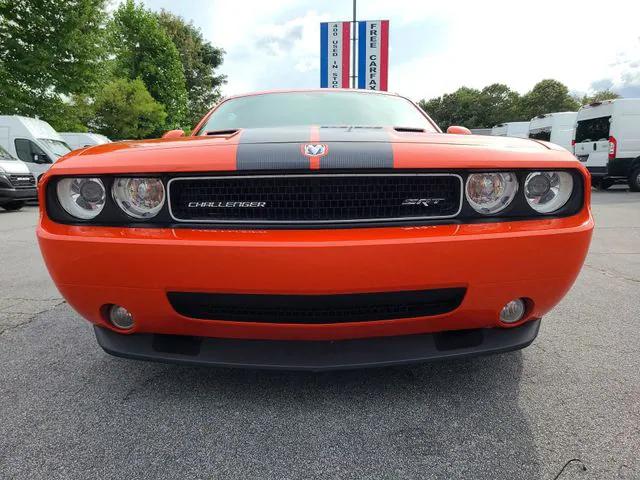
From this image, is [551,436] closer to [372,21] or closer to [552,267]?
[552,267]

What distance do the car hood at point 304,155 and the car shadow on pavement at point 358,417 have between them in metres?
0.94

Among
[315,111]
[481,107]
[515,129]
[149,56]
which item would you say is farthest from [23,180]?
[481,107]

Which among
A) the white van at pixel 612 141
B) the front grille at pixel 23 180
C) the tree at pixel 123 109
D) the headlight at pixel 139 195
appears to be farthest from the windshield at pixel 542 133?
the tree at pixel 123 109

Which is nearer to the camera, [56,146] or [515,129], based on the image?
[56,146]

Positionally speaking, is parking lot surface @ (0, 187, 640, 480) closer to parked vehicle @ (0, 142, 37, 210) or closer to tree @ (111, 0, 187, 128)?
parked vehicle @ (0, 142, 37, 210)

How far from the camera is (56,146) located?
12.4 m

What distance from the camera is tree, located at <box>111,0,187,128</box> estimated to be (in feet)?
94.2

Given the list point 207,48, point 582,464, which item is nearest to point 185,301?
point 582,464

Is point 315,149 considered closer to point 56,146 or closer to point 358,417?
point 358,417

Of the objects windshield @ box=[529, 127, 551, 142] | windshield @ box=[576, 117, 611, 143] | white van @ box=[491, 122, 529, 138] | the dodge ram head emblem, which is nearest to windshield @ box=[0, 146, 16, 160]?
the dodge ram head emblem

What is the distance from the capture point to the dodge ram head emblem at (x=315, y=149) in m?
1.48

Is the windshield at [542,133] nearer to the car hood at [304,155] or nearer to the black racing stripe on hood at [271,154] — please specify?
the car hood at [304,155]

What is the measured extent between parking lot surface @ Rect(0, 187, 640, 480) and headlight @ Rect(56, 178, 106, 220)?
797mm

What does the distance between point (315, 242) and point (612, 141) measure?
13.5 meters
